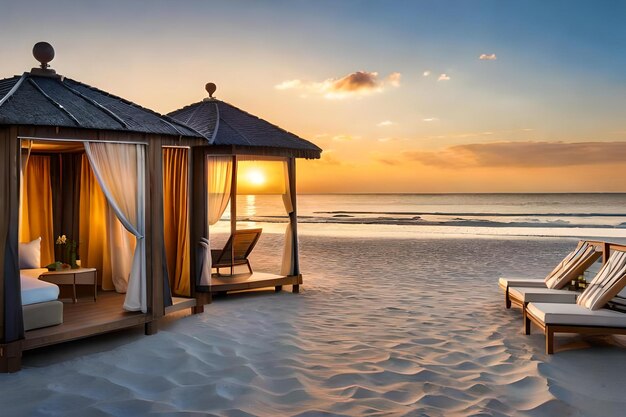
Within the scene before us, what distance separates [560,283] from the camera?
6.38 metres

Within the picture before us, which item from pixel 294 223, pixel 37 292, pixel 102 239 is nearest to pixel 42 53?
pixel 37 292

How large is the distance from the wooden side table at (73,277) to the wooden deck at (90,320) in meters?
0.23

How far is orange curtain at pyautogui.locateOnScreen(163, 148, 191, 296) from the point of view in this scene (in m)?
7.23

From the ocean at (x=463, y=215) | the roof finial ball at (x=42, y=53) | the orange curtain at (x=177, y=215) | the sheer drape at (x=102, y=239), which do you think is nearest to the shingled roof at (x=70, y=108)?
the roof finial ball at (x=42, y=53)

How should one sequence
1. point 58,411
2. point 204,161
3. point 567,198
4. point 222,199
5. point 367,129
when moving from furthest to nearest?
point 567,198
point 367,129
point 222,199
point 204,161
point 58,411

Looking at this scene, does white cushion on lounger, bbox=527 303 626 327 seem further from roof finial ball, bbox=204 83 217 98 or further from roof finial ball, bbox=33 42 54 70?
roof finial ball, bbox=204 83 217 98

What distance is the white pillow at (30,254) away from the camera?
24.1 ft

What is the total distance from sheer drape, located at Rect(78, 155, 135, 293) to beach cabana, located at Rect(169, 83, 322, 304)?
1018mm

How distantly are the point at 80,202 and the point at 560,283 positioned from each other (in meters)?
6.68

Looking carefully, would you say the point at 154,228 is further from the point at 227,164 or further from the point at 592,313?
the point at 592,313

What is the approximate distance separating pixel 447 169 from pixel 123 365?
Result: 36903 mm

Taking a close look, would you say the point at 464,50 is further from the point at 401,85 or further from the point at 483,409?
the point at 483,409

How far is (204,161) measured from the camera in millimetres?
7434

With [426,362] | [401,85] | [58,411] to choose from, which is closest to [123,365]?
[58,411]
